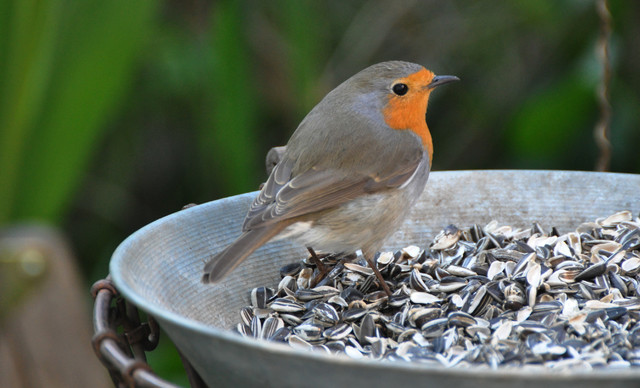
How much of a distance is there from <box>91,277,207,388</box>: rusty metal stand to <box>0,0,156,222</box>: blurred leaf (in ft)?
3.86

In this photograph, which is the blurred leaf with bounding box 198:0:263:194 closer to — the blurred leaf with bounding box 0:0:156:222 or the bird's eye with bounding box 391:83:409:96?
the blurred leaf with bounding box 0:0:156:222

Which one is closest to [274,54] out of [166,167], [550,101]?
[166,167]

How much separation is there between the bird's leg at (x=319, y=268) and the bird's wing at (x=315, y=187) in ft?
0.63

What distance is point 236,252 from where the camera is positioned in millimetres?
2115

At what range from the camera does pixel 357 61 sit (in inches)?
198

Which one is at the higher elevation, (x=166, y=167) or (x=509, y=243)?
(x=509, y=243)

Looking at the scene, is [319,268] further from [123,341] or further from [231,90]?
[231,90]

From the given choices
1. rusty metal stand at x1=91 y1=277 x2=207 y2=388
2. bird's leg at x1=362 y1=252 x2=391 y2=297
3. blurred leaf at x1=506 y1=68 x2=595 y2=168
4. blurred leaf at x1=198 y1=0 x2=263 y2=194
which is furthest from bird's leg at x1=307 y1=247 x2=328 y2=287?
blurred leaf at x1=506 y1=68 x2=595 y2=168

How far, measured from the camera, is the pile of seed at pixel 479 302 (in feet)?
6.17

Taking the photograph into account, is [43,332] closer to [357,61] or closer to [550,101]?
[550,101]

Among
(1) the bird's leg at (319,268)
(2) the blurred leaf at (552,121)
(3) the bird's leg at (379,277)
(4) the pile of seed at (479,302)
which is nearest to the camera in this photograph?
(4) the pile of seed at (479,302)

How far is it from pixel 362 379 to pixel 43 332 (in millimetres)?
853

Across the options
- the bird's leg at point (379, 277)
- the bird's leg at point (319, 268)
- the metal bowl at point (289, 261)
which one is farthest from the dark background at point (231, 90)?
the bird's leg at point (379, 277)

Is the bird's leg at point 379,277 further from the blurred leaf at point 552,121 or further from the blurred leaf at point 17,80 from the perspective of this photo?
the blurred leaf at point 552,121
